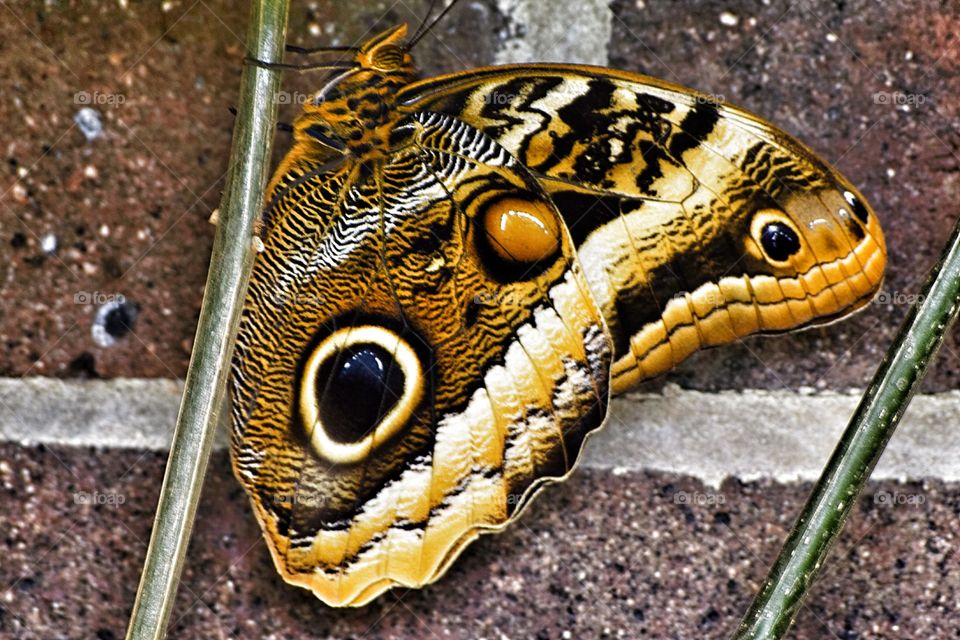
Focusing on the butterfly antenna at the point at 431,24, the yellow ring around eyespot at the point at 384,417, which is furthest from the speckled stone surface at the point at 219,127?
the yellow ring around eyespot at the point at 384,417

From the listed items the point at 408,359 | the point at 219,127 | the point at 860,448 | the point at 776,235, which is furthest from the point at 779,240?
the point at 219,127

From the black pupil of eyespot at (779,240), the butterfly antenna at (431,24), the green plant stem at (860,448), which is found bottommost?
the green plant stem at (860,448)

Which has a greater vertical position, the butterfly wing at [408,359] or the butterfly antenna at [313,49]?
the butterfly antenna at [313,49]

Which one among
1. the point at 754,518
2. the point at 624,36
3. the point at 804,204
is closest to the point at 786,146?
the point at 804,204

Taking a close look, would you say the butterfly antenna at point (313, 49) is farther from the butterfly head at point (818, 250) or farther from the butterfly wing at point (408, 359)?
the butterfly head at point (818, 250)

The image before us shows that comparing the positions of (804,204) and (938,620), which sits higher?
(804,204)

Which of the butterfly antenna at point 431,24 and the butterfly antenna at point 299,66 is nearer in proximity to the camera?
the butterfly antenna at point 299,66

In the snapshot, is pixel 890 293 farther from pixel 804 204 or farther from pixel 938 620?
pixel 938 620
